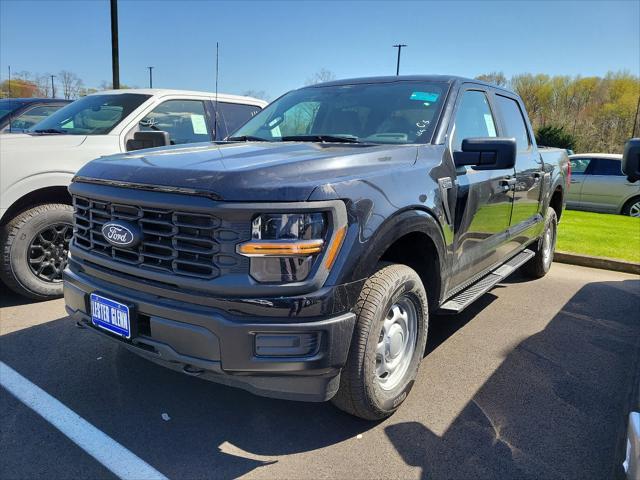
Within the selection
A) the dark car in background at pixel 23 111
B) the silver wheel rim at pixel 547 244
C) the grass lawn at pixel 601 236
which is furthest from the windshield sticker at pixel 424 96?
the dark car in background at pixel 23 111

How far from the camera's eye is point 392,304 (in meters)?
2.62

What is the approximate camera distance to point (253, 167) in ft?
7.48

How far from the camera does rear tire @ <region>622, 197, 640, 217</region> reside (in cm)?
1234

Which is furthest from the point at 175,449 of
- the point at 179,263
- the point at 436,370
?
the point at 436,370

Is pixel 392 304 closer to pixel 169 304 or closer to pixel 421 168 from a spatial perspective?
pixel 421 168

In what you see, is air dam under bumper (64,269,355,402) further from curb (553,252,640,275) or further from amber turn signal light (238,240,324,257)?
Result: curb (553,252,640,275)

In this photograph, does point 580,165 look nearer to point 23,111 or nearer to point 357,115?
point 357,115

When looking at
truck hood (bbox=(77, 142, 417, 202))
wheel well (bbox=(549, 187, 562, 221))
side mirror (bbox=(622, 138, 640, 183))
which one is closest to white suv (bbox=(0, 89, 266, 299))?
truck hood (bbox=(77, 142, 417, 202))

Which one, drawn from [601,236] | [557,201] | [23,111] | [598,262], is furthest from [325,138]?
[601,236]

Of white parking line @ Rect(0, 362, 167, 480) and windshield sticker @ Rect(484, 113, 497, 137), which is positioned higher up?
windshield sticker @ Rect(484, 113, 497, 137)

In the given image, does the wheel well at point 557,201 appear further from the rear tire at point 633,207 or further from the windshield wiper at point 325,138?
the rear tire at point 633,207

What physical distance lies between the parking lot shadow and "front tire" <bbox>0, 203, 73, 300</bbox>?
11.4ft

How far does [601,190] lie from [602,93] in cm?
6527

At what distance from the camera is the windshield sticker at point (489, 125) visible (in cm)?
403
